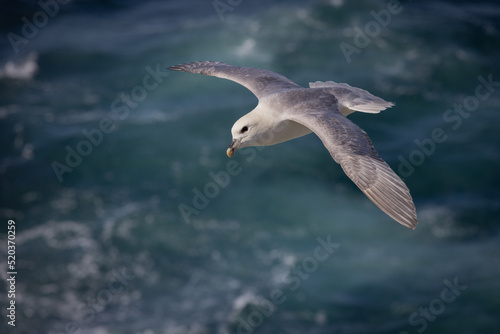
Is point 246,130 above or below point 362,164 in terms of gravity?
below

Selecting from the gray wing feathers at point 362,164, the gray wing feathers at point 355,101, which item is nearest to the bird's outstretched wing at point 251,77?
the gray wing feathers at point 355,101

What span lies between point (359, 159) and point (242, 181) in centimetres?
2042

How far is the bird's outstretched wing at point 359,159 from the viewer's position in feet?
34.4

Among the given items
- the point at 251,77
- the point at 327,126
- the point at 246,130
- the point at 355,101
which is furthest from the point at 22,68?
the point at 327,126

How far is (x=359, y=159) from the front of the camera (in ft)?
37.2

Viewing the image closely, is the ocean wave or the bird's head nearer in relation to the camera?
the bird's head

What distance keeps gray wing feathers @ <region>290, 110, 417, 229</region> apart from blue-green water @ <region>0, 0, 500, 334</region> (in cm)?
1528

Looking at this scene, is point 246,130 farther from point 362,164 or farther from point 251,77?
point 362,164

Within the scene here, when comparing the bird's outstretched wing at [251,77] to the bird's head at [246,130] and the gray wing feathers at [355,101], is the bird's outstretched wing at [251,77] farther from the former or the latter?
the bird's head at [246,130]

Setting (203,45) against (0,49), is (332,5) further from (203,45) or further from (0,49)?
(0,49)

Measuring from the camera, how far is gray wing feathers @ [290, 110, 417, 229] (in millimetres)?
10454

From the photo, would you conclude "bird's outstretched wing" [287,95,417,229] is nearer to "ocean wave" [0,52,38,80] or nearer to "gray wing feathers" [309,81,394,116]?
"gray wing feathers" [309,81,394,116]

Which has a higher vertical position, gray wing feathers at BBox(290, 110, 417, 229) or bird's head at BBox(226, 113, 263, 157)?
gray wing feathers at BBox(290, 110, 417, 229)

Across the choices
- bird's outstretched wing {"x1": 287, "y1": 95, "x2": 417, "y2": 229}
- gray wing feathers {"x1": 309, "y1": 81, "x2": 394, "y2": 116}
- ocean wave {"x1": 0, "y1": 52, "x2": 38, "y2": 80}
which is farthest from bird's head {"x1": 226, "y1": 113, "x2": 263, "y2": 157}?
ocean wave {"x1": 0, "y1": 52, "x2": 38, "y2": 80}
